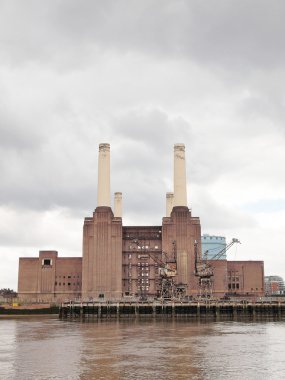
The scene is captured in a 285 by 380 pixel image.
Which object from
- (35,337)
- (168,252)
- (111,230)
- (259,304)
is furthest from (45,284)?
(35,337)

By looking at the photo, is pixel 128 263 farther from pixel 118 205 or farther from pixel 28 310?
pixel 28 310

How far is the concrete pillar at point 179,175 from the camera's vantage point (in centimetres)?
12488

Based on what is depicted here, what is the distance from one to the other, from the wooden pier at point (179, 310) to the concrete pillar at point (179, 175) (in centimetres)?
3499

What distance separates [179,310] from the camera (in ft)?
309

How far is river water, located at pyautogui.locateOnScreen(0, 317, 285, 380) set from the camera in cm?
3175

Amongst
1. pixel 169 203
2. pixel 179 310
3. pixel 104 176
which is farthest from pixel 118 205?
pixel 179 310

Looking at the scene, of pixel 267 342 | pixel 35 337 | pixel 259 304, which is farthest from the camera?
pixel 259 304

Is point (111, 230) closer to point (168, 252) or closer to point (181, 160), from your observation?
point (168, 252)

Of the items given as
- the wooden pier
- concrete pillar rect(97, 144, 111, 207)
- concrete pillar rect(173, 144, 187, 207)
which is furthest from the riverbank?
concrete pillar rect(173, 144, 187, 207)

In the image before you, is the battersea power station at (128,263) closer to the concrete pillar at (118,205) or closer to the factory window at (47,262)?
the factory window at (47,262)

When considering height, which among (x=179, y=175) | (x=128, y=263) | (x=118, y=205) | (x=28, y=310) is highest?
(x=179, y=175)

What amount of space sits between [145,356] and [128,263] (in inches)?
3691

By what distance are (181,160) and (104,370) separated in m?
95.1

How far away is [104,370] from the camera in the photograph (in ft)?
107
